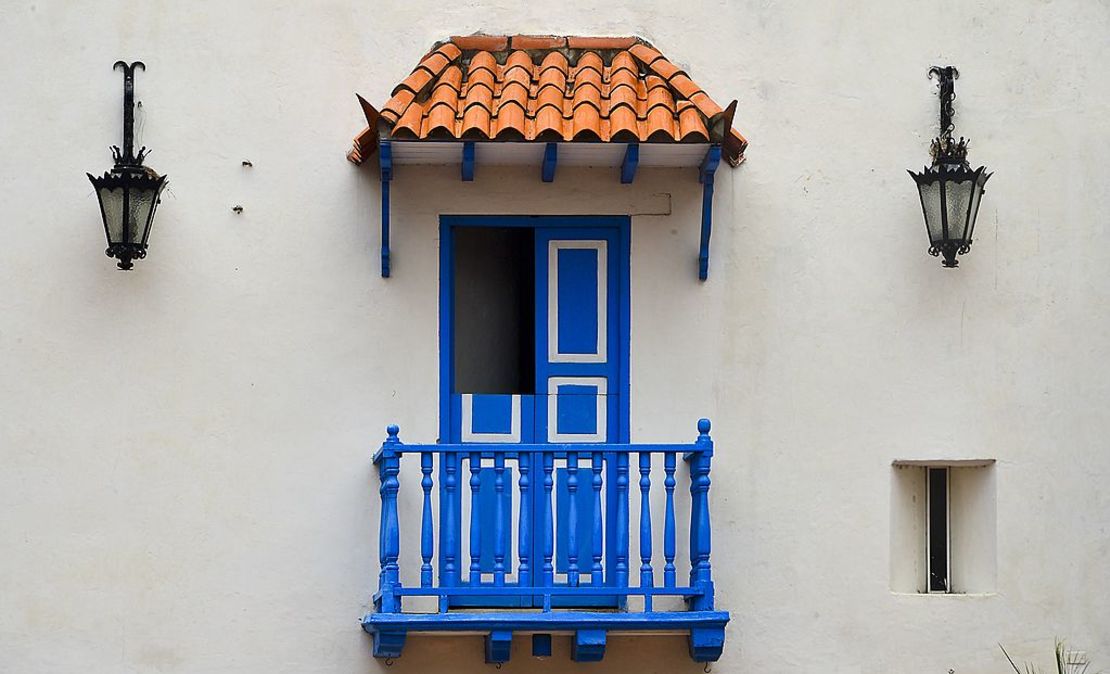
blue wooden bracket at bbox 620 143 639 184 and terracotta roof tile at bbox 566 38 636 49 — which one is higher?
terracotta roof tile at bbox 566 38 636 49

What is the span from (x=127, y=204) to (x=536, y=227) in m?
2.07

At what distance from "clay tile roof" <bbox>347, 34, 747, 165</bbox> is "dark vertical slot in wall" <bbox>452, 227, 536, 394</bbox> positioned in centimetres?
92

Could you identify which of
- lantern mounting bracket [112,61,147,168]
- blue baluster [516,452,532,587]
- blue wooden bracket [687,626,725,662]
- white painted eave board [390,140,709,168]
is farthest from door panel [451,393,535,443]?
lantern mounting bracket [112,61,147,168]

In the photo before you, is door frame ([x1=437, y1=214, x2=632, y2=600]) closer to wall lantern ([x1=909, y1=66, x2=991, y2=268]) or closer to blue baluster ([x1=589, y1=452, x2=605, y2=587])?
blue baluster ([x1=589, y1=452, x2=605, y2=587])

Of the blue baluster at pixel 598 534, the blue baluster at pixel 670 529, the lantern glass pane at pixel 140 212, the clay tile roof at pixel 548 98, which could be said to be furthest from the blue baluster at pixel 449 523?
the lantern glass pane at pixel 140 212

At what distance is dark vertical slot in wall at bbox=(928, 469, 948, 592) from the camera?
9.91m

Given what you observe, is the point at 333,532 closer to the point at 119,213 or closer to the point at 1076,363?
the point at 119,213

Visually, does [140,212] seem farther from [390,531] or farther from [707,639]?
[707,639]

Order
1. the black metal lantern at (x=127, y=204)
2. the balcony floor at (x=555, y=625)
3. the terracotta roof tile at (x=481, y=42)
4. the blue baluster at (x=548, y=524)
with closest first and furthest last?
the balcony floor at (x=555, y=625) < the blue baluster at (x=548, y=524) < the black metal lantern at (x=127, y=204) < the terracotta roof tile at (x=481, y=42)

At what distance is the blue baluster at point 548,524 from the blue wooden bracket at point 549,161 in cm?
145

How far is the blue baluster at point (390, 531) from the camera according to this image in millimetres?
9070

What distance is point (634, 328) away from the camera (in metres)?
9.75

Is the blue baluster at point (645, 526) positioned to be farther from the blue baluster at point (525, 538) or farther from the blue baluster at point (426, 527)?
the blue baluster at point (426, 527)

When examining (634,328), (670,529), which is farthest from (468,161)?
(670,529)
